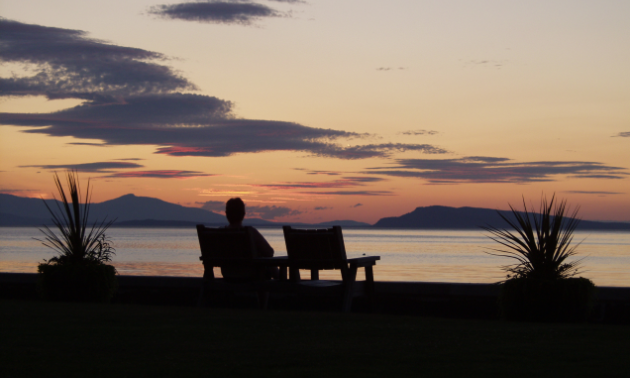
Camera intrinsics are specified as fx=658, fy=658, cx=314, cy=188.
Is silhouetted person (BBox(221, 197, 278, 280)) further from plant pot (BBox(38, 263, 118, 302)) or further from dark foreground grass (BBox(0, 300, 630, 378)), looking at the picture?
plant pot (BBox(38, 263, 118, 302))

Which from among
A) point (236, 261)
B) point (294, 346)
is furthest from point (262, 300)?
point (294, 346)

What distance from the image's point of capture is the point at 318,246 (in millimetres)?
7031

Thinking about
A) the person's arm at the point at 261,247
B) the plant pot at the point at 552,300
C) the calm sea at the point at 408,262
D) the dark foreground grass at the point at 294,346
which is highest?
the person's arm at the point at 261,247

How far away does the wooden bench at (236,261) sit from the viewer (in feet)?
23.6

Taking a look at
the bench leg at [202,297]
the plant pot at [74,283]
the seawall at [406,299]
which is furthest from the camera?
the plant pot at [74,283]

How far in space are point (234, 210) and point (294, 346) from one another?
10.9 feet

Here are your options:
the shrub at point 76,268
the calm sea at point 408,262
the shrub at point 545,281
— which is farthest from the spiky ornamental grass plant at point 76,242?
the calm sea at point 408,262

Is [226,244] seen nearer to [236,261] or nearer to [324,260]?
[236,261]

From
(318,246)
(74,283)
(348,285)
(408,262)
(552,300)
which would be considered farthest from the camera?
(408,262)

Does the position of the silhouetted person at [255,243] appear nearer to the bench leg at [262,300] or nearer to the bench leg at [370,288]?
the bench leg at [262,300]

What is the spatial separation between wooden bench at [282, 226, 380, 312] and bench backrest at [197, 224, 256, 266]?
449 millimetres

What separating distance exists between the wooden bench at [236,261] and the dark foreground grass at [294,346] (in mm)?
791

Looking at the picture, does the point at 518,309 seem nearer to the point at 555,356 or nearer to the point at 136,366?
the point at 555,356

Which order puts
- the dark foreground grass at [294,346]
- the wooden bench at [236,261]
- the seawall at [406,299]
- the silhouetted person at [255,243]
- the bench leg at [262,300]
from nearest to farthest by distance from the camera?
1. the dark foreground grass at [294,346]
2. the seawall at [406,299]
3. the wooden bench at [236,261]
4. the silhouetted person at [255,243]
5. the bench leg at [262,300]
